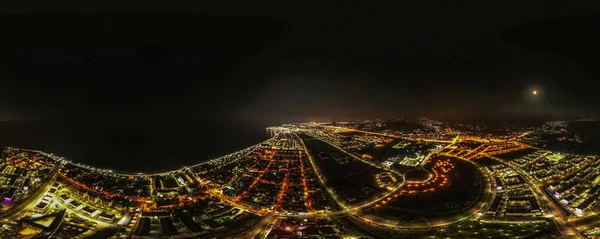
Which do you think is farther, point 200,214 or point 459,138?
point 459,138

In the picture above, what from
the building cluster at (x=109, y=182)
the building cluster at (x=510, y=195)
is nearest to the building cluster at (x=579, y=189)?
the building cluster at (x=510, y=195)

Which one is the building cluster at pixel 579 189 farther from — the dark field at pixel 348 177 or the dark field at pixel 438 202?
the dark field at pixel 348 177

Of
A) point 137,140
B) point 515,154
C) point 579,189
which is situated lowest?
point 579,189

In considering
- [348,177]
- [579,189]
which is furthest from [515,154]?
[348,177]

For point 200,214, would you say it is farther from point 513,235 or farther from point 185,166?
point 513,235

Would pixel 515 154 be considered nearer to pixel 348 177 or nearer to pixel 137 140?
pixel 348 177

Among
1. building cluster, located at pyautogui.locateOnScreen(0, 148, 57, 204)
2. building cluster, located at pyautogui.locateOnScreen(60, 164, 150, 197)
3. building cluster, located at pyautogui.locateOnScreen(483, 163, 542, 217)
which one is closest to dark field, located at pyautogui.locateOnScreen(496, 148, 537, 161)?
building cluster, located at pyautogui.locateOnScreen(483, 163, 542, 217)

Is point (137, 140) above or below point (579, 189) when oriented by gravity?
above

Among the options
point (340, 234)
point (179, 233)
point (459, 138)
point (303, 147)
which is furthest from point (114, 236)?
point (459, 138)

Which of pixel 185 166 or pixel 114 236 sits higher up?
pixel 185 166
